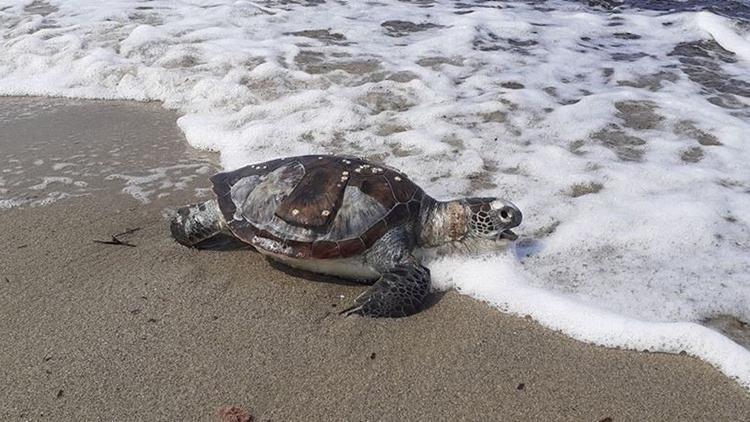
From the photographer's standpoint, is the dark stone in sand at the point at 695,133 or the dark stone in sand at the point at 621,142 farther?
the dark stone in sand at the point at 695,133

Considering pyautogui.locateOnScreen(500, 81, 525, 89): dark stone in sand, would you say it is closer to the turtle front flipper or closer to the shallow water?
the shallow water

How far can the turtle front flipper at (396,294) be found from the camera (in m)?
2.99

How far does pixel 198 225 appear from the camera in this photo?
3520 mm

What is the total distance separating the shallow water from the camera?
3287 mm

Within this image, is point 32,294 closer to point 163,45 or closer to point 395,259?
point 395,259

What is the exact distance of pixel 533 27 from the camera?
842 cm

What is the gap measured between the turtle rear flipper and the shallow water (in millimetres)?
1172

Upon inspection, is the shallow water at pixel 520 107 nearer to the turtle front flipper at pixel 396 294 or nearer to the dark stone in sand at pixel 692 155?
the dark stone in sand at pixel 692 155

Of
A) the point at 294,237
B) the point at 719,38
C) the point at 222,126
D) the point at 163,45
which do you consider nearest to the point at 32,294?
the point at 294,237

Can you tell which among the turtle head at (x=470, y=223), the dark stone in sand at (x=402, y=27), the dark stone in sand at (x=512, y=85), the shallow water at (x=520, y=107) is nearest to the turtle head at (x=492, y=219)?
the turtle head at (x=470, y=223)

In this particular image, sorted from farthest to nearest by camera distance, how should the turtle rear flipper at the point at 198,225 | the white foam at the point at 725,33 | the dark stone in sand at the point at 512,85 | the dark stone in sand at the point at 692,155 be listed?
the white foam at the point at 725,33
the dark stone in sand at the point at 512,85
the dark stone in sand at the point at 692,155
the turtle rear flipper at the point at 198,225

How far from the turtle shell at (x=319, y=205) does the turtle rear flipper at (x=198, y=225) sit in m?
0.07

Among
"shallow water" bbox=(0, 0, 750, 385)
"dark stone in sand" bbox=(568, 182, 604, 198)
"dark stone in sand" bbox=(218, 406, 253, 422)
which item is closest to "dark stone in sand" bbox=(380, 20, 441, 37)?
"shallow water" bbox=(0, 0, 750, 385)

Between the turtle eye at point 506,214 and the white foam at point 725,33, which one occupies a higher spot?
the turtle eye at point 506,214
